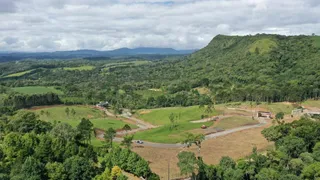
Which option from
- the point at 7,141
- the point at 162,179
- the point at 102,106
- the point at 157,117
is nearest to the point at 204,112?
the point at 157,117

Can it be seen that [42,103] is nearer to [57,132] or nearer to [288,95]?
[57,132]

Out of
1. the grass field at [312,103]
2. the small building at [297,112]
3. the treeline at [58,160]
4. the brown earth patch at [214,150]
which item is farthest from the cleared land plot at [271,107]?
the treeline at [58,160]

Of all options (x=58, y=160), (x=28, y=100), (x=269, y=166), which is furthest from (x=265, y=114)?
(x=28, y=100)

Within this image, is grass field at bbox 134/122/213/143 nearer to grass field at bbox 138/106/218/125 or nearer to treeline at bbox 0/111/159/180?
grass field at bbox 138/106/218/125

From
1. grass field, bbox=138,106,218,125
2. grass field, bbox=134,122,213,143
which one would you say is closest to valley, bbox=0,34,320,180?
grass field, bbox=134,122,213,143

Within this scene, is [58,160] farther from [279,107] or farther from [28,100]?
[28,100]

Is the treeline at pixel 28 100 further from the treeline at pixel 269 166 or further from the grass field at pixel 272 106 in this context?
the treeline at pixel 269 166
